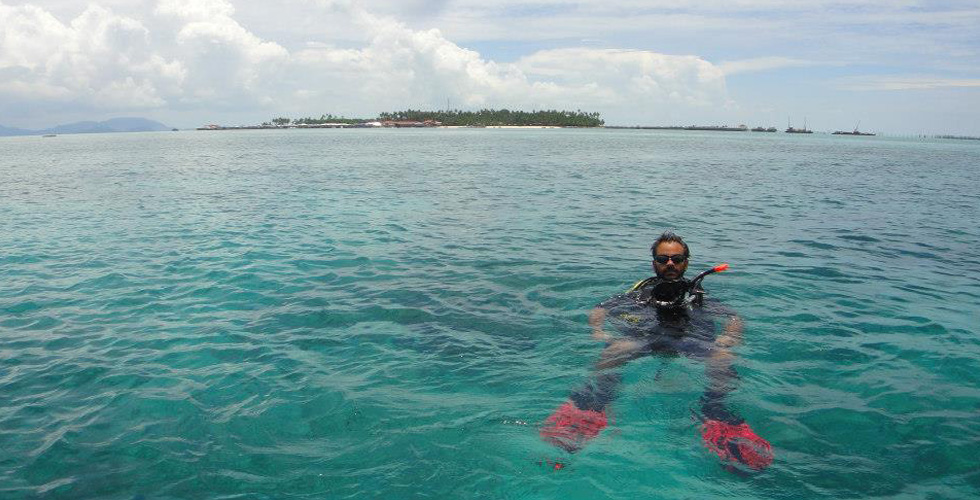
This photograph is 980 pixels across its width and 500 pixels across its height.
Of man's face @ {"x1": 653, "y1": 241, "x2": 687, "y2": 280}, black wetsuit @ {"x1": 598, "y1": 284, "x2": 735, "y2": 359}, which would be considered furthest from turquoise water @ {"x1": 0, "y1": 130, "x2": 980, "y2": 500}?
man's face @ {"x1": 653, "y1": 241, "x2": 687, "y2": 280}

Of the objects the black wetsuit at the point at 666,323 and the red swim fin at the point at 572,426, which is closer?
the red swim fin at the point at 572,426

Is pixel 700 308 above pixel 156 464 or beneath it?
above

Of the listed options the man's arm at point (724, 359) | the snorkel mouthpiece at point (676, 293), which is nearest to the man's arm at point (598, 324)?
the snorkel mouthpiece at point (676, 293)

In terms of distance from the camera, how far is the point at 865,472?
6.32m

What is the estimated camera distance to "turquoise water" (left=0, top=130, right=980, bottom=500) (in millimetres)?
6426

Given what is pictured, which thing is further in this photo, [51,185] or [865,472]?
[51,185]

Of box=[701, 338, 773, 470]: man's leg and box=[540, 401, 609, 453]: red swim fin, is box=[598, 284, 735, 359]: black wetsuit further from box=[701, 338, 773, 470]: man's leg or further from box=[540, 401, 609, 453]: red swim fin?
box=[540, 401, 609, 453]: red swim fin

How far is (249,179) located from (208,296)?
31425 mm

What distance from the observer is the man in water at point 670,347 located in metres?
6.88

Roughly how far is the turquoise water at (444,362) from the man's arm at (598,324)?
1.02 ft

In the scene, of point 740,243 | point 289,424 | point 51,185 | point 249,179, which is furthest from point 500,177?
point 289,424

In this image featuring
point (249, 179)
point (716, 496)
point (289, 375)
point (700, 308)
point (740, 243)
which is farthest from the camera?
point (249, 179)

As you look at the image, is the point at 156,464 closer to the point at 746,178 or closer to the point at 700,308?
the point at 700,308

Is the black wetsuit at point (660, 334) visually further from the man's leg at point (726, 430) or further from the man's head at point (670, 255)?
the man's head at point (670, 255)
